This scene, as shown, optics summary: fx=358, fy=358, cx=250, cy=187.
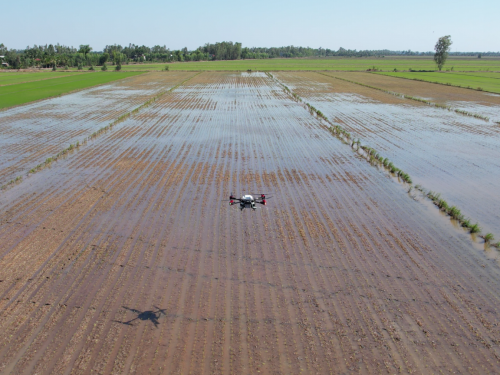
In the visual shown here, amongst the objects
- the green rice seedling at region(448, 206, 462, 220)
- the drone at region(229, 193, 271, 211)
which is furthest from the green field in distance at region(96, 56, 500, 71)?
the green rice seedling at region(448, 206, 462, 220)

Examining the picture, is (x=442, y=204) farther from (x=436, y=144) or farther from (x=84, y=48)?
(x=84, y=48)

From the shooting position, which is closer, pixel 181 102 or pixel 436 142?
pixel 436 142

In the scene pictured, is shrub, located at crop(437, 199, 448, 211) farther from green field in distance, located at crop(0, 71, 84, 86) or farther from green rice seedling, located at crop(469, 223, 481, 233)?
green field in distance, located at crop(0, 71, 84, 86)

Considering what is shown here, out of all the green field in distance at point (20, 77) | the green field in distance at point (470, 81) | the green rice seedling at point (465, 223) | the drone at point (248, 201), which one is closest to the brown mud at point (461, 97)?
the green field in distance at point (470, 81)

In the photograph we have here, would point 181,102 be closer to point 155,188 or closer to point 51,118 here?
point 51,118

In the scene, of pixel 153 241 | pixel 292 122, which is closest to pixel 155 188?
pixel 153 241
